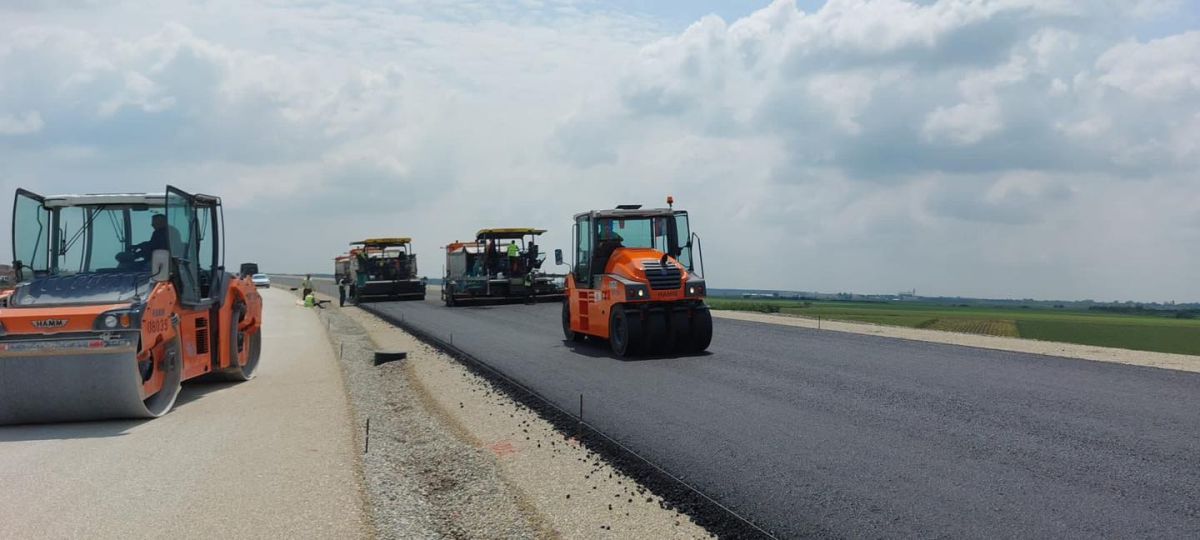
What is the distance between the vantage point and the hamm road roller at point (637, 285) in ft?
49.2

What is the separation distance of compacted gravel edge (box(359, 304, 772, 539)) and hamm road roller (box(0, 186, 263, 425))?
151 inches

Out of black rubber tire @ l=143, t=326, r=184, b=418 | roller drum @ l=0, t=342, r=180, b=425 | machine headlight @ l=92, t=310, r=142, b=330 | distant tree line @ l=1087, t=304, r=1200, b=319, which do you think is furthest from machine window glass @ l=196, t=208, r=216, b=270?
distant tree line @ l=1087, t=304, r=1200, b=319

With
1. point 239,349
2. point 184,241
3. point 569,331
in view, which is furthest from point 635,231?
point 184,241

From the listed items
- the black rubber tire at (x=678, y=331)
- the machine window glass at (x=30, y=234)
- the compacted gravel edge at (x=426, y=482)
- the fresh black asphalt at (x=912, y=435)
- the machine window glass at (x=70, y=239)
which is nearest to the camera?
the fresh black asphalt at (x=912, y=435)

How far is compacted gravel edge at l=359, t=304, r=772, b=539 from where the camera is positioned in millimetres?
5766

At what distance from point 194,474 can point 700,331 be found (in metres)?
9.37

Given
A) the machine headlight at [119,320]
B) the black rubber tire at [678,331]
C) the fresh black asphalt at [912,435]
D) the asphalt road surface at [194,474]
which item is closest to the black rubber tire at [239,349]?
the asphalt road surface at [194,474]

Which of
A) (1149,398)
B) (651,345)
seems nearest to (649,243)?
(651,345)

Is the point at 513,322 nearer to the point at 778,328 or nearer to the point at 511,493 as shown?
the point at 778,328

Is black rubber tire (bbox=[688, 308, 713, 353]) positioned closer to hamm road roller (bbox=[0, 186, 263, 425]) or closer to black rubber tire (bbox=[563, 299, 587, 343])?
black rubber tire (bbox=[563, 299, 587, 343])

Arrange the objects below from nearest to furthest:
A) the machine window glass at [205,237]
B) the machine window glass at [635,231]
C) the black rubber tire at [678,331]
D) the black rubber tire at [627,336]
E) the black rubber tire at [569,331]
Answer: the machine window glass at [205,237] < the black rubber tire at [627,336] < the black rubber tire at [678,331] < the machine window glass at [635,231] < the black rubber tire at [569,331]

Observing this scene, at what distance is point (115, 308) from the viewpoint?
940 cm

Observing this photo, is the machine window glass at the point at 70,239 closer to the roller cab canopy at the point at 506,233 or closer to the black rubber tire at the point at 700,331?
the black rubber tire at the point at 700,331

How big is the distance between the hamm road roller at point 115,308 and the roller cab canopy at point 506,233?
21.1 metres
